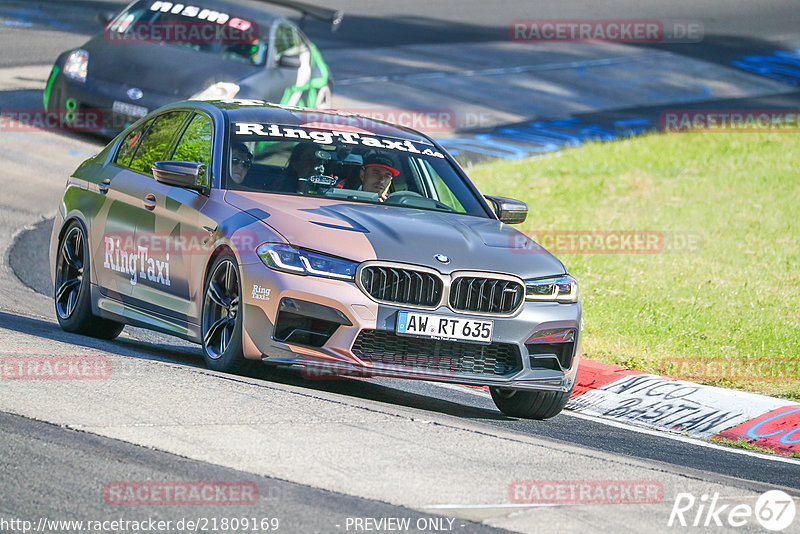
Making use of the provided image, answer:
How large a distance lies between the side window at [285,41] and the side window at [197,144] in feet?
27.2

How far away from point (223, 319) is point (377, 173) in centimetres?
153

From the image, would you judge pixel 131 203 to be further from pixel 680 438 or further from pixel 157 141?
pixel 680 438

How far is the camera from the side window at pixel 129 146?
9.59 metres

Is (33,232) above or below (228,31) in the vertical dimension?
below

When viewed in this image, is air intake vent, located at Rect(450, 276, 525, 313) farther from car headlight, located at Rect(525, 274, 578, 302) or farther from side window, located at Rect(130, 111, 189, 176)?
side window, located at Rect(130, 111, 189, 176)

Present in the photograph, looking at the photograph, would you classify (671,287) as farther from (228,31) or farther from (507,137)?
(507,137)

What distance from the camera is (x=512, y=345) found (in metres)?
7.79

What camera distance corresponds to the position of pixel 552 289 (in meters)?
8.04

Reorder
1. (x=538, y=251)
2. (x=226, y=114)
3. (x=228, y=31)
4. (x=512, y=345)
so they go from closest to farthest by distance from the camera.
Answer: (x=512, y=345) → (x=538, y=251) → (x=226, y=114) → (x=228, y=31)

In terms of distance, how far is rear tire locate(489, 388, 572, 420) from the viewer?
8305mm

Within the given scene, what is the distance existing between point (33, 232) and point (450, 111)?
1052cm

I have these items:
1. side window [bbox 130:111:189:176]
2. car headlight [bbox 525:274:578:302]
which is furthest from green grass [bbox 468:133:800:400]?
side window [bbox 130:111:189:176]

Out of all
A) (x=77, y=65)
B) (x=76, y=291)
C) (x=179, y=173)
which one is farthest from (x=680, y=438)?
(x=77, y=65)

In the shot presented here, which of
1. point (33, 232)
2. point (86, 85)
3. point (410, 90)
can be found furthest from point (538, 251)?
point (410, 90)
